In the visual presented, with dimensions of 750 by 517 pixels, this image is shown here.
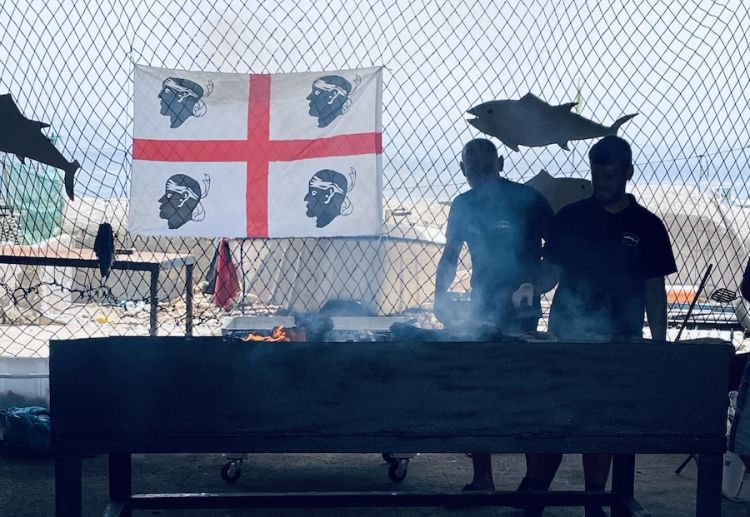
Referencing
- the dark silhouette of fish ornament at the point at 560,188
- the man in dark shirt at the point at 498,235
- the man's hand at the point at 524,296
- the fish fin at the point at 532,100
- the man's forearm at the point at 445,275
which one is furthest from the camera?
the dark silhouette of fish ornament at the point at 560,188

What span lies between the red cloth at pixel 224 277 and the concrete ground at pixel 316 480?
7.33 ft

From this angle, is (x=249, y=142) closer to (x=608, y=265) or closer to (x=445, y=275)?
(x=445, y=275)

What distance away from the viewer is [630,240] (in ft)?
11.5

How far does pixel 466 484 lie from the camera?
441 cm

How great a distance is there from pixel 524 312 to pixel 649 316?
0.54 metres

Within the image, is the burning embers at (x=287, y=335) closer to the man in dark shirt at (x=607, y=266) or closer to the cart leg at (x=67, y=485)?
the cart leg at (x=67, y=485)

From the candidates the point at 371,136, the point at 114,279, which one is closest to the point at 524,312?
the point at 371,136

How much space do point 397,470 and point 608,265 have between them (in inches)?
62.3

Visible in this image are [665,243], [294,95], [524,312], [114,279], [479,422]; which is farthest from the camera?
[114,279]

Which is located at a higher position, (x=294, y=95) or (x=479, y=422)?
(x=294, y=95)

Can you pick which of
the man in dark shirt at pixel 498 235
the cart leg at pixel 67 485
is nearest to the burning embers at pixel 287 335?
the cart leg at pixel 67 485

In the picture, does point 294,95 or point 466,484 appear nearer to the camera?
point 466,484

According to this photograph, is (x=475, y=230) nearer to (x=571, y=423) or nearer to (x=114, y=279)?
(x=571, y=423)

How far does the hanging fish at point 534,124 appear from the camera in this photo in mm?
4309
